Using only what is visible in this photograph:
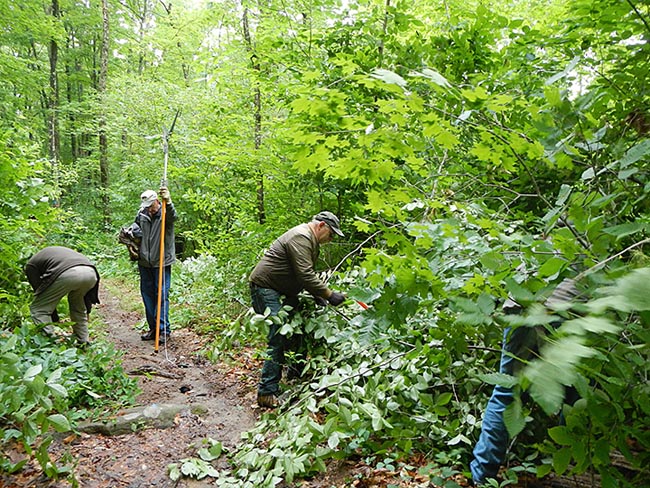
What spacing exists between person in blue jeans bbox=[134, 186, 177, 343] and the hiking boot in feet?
8.28

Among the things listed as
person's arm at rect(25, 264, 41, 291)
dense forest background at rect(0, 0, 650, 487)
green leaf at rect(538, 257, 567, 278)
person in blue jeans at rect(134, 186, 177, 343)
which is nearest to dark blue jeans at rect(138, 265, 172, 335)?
person in blue jeans at rect(134, 186, 177, 343)

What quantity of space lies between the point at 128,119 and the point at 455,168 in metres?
13.9

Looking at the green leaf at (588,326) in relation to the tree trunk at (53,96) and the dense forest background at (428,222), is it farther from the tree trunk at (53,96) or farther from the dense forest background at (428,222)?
the tree trunk at (53,96)

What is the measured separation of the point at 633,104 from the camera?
1871 mm

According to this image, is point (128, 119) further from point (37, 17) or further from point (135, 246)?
point (135, 246)

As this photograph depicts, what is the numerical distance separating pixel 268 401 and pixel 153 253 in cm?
323

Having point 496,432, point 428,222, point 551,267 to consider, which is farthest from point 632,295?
point 496,432

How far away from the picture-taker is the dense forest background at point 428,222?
1364 millimetres

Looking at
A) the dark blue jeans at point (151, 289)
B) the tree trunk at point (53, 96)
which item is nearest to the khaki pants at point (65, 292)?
the dark blue jeans at point (151, 289)

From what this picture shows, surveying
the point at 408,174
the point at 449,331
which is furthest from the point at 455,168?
A: the point at 449,331

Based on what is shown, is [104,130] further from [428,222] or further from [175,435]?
[428,222]

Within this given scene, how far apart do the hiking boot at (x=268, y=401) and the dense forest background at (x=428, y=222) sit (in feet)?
1.58

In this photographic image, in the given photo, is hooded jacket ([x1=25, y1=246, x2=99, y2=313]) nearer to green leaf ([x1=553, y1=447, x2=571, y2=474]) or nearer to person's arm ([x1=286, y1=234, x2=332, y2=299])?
person's arm ([x1=286, y1=234, x2=332, y2=299])

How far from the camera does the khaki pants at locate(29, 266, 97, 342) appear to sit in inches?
188
